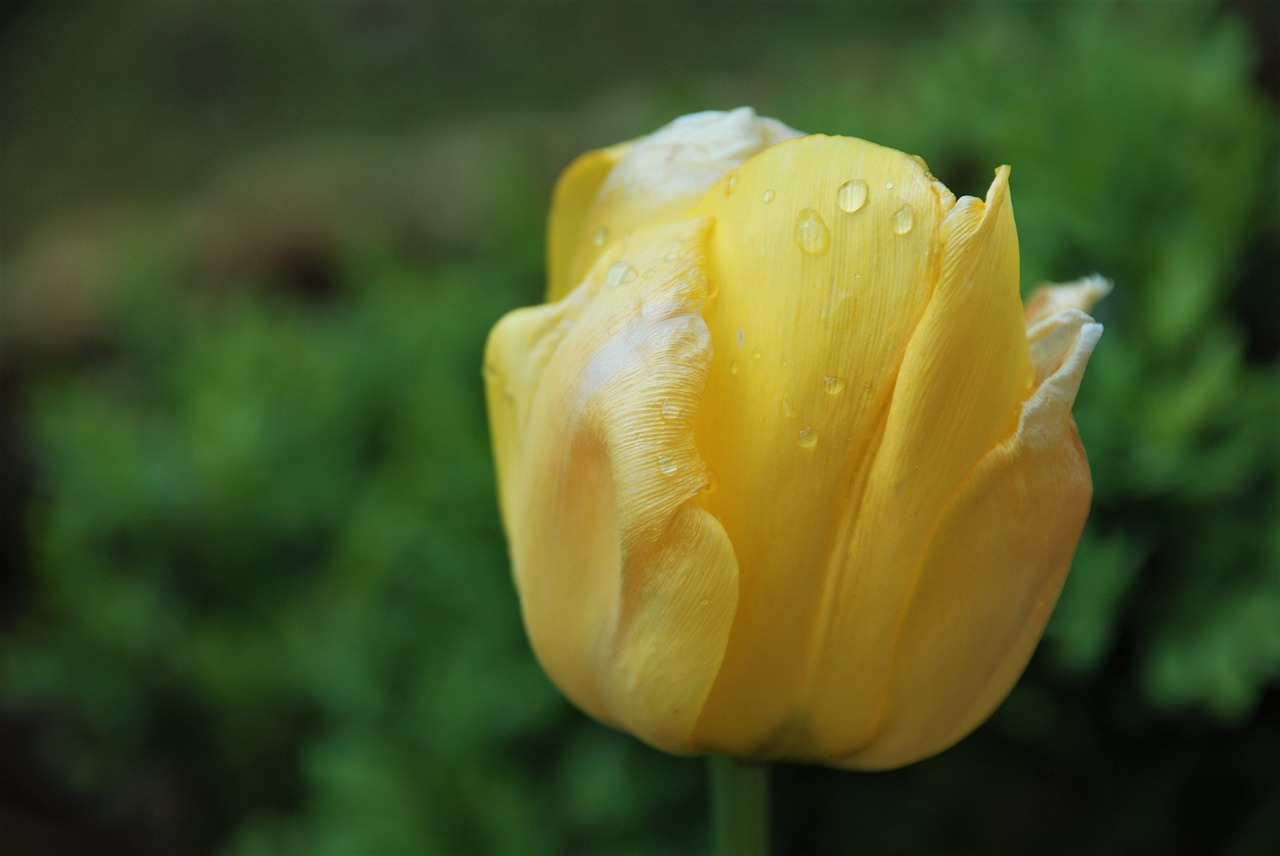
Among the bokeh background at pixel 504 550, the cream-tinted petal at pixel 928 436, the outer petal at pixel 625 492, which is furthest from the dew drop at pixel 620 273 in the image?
the bokeh background at pixel 504 550

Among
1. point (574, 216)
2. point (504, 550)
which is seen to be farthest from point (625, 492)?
point (504, 550)

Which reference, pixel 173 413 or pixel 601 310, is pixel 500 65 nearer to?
pixel 173 413

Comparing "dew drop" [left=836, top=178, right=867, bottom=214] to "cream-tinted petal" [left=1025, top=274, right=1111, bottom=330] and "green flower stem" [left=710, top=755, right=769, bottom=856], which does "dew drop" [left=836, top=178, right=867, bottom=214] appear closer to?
"cream-tinted petal" [left=1025, top=274, right=1111, bottom=330]

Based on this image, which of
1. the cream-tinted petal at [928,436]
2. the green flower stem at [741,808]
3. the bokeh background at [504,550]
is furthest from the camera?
the bokeh background at [504,550]

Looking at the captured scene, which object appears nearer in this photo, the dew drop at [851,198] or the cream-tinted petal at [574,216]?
the dew drop at [851,198]

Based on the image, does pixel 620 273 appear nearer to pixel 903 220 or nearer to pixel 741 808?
pixel 903 220

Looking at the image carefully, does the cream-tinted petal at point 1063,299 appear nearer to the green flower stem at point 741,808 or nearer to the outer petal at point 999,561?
the outer petal at point 999,561
